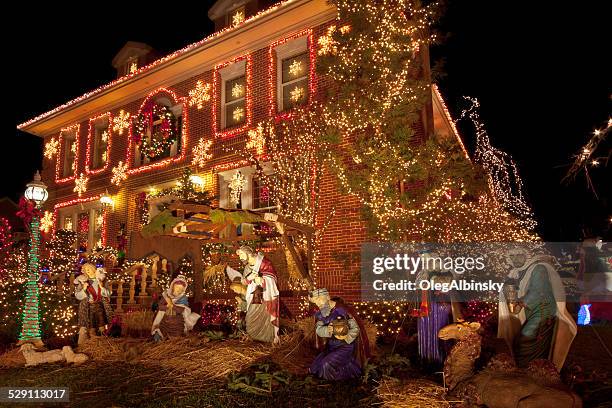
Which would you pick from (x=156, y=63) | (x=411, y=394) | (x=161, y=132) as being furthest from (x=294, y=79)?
(x=411, y=394)

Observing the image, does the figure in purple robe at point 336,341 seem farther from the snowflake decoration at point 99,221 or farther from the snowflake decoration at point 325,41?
the snowflake decoration at point 99,221

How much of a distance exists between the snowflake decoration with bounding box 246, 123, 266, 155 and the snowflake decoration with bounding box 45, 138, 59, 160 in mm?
11372

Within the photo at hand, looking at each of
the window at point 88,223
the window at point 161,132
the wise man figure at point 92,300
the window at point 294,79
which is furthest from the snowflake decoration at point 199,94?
the wise man figure at point 92,300

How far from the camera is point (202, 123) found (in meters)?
15.9

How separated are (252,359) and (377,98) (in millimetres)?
6070

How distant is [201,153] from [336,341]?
409 inches

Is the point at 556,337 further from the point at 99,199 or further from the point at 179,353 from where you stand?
the point at 99,199

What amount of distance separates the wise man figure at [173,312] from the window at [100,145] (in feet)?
37.9

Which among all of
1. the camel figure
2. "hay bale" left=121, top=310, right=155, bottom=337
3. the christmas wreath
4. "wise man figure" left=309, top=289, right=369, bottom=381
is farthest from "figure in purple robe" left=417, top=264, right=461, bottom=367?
the christmas wreath

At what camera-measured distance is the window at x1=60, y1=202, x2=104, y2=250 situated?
61.3 ft

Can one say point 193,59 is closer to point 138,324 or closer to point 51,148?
point 138,324

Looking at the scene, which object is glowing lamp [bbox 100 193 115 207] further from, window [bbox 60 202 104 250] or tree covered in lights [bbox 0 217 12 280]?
tree covered in lights [bbox 0 217 12 280]

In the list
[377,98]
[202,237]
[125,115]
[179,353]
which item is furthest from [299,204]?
[125,115]

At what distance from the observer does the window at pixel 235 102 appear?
15367mm
